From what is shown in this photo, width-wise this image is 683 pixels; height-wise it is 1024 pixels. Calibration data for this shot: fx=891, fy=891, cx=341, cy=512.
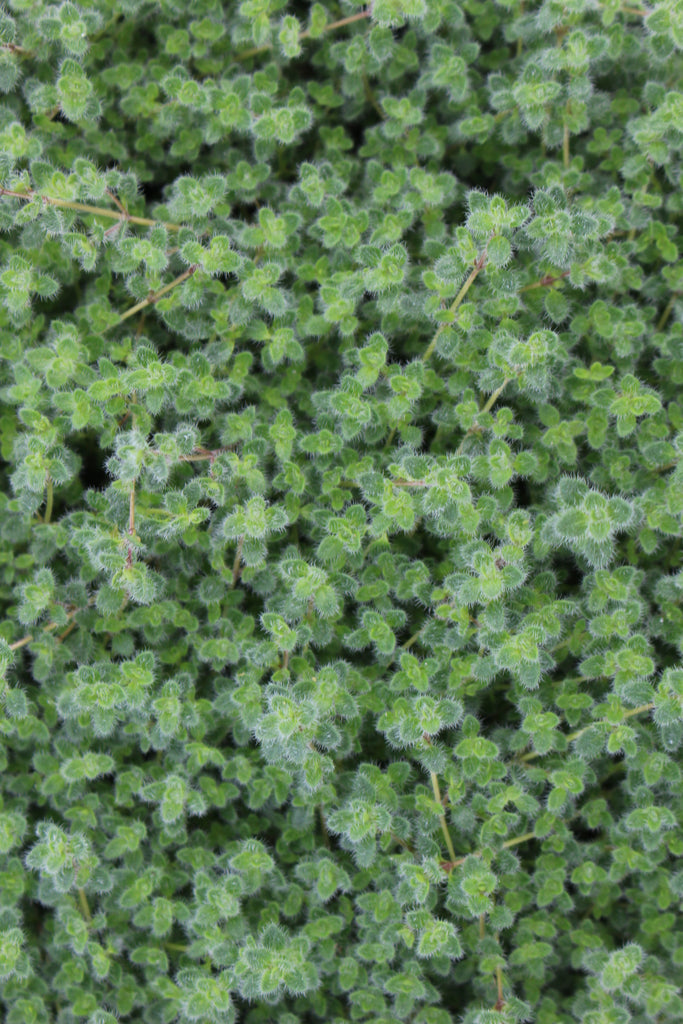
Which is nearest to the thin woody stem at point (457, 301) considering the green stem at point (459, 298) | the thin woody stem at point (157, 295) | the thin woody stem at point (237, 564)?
the green stem at point (459, 298)

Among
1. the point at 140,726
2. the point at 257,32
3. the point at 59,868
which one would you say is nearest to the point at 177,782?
the point at 140,726

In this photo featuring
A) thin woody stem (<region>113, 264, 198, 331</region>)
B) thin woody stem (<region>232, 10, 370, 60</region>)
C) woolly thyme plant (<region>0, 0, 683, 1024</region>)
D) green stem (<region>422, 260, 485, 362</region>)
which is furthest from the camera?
thin woody stem (<region>232, 10, 370, 60</region>)

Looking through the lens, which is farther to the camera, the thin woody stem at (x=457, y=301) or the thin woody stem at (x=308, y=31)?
the thin woody stem at (x=308, y=31)

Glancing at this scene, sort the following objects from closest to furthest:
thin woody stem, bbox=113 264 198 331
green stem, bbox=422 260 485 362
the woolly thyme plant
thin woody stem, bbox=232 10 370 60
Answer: the woolly thyme plant → green stem, bbox=422 260 485 362 → thin woody stem, bbox=113 264 198 331 → thin woody stem, bbox=232 10 370 60

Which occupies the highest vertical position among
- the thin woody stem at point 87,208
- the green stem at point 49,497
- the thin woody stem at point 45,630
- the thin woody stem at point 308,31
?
the thin woody stem at point 308,31

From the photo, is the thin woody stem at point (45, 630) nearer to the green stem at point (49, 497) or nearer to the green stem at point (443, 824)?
the green stem at point (49, 497)

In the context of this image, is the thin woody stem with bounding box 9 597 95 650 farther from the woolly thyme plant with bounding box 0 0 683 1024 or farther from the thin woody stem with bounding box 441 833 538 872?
the thin woody stem with bounding box 441 833 538 872

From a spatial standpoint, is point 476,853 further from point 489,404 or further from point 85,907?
point 489,404

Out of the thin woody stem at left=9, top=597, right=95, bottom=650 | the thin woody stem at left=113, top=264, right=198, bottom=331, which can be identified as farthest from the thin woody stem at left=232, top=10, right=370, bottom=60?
the thin woody stem at left=9, top=597, right=95, bottom=650

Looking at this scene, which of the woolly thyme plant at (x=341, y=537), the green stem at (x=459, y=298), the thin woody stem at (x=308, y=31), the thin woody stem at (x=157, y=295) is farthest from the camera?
the thin woody stem at (x=308, y=31)
